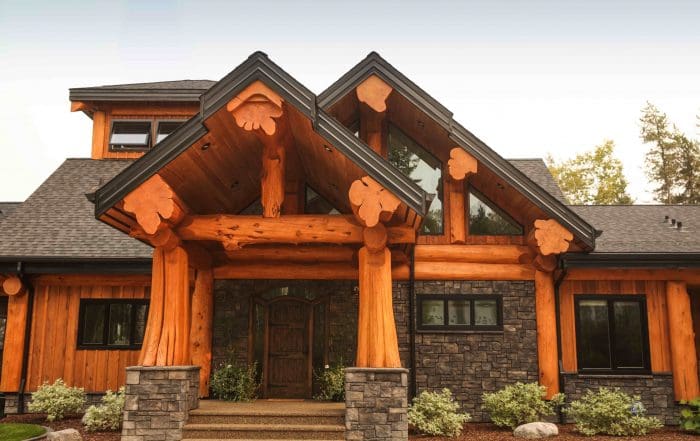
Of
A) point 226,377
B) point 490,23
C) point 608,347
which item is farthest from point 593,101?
point 226,377

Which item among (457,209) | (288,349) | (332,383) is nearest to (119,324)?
(288,349)

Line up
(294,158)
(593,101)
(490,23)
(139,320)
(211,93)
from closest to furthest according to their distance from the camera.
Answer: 1. (211,93)
2. (294,158)
3. (139,320)
4. (490,23)
5. (593,101)

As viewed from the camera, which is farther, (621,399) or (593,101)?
(593,101)

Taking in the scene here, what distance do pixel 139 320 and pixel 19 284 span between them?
7.96 feet

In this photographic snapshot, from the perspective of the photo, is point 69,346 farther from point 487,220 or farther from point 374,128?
point 487,220

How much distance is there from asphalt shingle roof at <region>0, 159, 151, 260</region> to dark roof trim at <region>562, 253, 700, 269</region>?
8.20m

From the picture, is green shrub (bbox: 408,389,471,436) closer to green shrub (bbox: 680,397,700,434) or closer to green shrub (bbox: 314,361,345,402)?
green shrub (bbox: 314,361,345,402)

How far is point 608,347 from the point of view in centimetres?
1193

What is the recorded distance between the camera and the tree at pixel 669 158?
31.3 m

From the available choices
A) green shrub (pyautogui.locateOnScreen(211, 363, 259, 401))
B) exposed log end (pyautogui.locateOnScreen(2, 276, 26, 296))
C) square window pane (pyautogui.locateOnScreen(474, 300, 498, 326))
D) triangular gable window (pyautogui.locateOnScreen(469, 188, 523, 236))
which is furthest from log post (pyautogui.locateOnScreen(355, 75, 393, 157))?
exposed log end (pyautogui.locateOnScreen(2, 276, 26, 296))

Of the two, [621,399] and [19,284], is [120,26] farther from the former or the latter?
[621,399]

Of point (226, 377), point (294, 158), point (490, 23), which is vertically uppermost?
point (490, 23)

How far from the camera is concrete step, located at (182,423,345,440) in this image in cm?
873

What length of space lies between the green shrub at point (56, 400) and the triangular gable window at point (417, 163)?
7.34 metres
